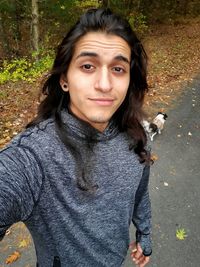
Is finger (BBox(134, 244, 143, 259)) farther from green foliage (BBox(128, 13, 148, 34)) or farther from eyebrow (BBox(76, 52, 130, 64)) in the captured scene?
green foliage (BBox(128, 13, 148, 34))

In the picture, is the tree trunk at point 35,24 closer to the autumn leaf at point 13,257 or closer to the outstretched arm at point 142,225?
the autumn leaf at point 13,257

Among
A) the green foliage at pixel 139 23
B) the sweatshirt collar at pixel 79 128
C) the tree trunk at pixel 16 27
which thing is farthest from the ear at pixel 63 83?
the green foliage at pixel 139 23

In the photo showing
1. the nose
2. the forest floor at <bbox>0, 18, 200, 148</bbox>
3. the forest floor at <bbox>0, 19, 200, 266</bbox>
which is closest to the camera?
the nose

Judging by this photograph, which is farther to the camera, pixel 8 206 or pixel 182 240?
pixel 182 240

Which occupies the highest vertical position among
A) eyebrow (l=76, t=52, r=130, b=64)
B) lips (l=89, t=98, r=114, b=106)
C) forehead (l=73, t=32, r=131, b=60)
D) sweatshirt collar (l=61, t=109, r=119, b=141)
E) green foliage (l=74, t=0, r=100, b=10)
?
forehead (l=73, t=32, r=131, b=60)

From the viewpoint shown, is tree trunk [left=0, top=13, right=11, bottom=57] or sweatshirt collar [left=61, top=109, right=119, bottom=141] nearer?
sweatshirt collar [left=61, top=109, right=119, bottom=141]

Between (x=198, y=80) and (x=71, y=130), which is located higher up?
(x=71, y=130)

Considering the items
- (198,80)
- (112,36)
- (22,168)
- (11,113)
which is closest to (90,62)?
(112,36)

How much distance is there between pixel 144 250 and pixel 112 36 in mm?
1778

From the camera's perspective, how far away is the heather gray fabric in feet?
5.03

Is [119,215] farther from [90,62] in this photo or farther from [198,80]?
[198,80]

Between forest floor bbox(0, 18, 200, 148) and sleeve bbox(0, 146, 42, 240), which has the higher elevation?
sleeve bbox(0, 146, 42, 240)

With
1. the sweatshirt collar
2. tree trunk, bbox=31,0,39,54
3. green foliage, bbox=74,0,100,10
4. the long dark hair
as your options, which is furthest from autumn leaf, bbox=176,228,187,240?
green foliage, bbox=74,0,100,10

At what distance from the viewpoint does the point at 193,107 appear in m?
8.49
